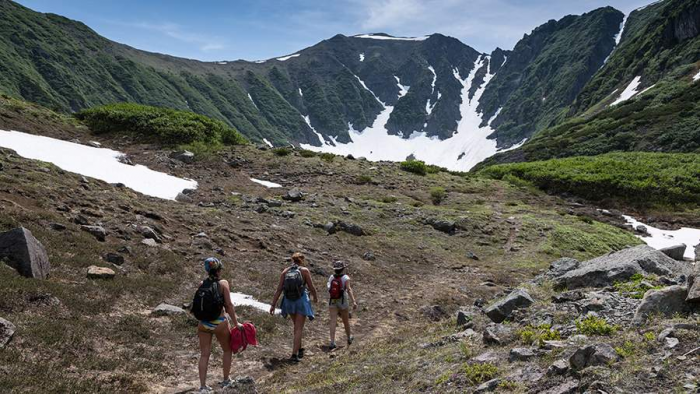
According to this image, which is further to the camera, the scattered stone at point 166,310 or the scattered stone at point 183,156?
the scattered stone at point 183,156

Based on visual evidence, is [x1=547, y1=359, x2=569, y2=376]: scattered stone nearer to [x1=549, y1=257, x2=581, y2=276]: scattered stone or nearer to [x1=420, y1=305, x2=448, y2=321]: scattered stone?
[x1=549, y1=257, x2=581, y2=276]: scattered stone

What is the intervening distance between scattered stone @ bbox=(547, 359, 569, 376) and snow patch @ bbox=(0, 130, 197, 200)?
19.1 m

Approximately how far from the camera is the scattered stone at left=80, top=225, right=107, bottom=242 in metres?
13.3

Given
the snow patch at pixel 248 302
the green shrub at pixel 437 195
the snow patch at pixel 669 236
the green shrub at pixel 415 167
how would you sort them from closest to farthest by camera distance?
1. the snow patch at pixel 248 302
2. the snow patch at pixel 669 236
3. the green shrub at pixel 437 195
4. the green shrub at pixel 415 167

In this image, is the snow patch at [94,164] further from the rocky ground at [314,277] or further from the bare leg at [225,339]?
the bare leg at [225,339]

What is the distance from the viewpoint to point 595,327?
661cm

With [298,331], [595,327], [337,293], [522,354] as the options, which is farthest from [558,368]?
[337,293]

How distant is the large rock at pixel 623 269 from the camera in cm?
971

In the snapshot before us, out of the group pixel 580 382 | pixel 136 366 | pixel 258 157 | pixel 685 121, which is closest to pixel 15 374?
pixel 136 366

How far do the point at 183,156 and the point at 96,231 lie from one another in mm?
16761

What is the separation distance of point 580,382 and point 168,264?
11.3 metres

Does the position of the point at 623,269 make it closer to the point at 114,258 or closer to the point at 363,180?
the point at 114,258

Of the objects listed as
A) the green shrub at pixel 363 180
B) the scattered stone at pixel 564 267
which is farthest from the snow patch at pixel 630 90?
the scattered stone at pixel 564 267

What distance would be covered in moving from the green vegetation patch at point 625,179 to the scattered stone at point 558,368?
37.0m
